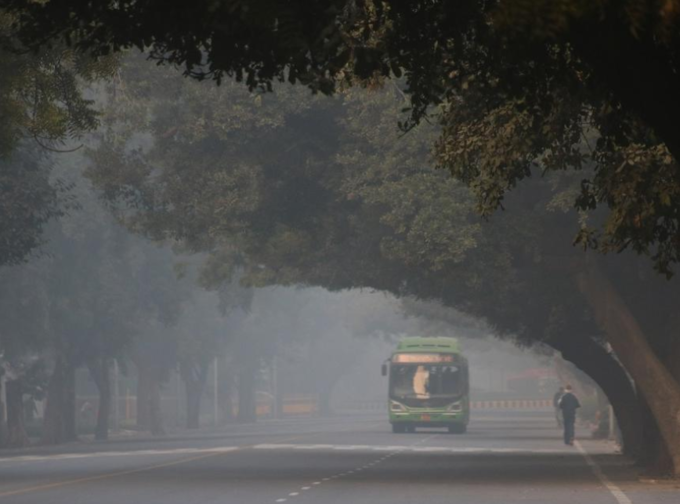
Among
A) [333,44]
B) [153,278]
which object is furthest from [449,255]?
[153,278]

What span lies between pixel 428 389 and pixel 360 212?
102 ft

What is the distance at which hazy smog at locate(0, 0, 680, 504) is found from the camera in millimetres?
11430

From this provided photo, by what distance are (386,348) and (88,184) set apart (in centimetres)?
13166

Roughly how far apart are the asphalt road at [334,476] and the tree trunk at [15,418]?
1099cm

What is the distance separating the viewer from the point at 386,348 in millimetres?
192750

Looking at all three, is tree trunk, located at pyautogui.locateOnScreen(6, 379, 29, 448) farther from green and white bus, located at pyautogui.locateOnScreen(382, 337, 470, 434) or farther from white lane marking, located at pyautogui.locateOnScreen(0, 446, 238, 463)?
green and white bus, located at pyautogui.locateOnScreen(382, 337, 470, 434)

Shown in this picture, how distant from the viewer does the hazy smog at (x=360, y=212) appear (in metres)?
11.4

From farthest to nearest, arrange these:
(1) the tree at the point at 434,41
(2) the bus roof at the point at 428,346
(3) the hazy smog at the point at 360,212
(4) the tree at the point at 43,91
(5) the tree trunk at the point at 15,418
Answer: (2) the bus roof at the point at 428,346 → (5) the tree trunk at the point at 15,418 → (4) the tree at the point at 43,91 → (3) the hazy smog at the point at 360,212 → (1) the tree at the point at 434,41

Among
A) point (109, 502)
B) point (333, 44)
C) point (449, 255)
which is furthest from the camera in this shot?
point (449, 255)

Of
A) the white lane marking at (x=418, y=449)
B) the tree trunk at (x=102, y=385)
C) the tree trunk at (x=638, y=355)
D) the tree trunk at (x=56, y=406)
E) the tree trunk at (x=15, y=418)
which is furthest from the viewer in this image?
the tree trunk at (x=102, y=385)

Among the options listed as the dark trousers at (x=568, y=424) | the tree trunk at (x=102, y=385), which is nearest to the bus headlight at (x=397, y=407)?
the tree trunk at (x=102, y=385)

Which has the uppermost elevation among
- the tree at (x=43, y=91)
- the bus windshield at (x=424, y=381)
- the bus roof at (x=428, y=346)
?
the tree at (x=43, y=91)

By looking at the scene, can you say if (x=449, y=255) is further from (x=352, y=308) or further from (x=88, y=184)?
(x=352, y=308)

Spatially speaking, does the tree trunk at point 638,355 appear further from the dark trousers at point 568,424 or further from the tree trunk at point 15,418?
the tree trunk at point 15,418
